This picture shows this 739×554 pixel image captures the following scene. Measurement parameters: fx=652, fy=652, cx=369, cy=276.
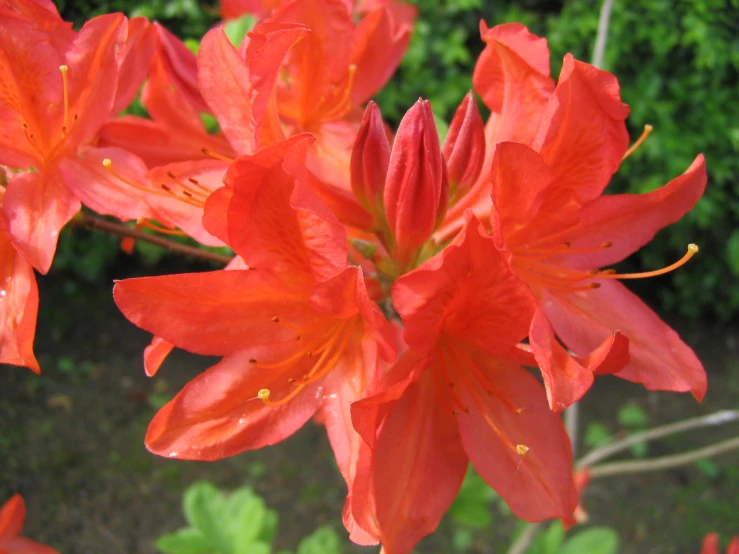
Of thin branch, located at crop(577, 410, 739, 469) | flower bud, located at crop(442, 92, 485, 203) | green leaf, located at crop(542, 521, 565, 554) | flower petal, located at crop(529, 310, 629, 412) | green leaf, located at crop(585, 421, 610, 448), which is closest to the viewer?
flower petal, located at crop(529, 310, 629, 412)

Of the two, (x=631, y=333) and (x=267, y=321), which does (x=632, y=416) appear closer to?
(x=631, y=333)

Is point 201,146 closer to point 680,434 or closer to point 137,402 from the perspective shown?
point 137,402

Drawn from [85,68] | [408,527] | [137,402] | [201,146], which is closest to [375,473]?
[408,527]

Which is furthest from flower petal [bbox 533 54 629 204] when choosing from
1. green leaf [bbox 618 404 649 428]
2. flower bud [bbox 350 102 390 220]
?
green leaf [bbox 618 404 649 428]

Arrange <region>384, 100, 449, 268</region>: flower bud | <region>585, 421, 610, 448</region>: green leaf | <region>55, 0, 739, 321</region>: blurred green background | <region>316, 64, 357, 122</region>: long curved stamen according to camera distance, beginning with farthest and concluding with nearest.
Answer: <region>585, 421, 610, 448</region>: green leaf < <region>55, 0, 739, 321</region>: blurred green background < <region>316, 64, 357, 122</region>: long curved stamen < <region>384, 100, 449, 268</region>: flower bud

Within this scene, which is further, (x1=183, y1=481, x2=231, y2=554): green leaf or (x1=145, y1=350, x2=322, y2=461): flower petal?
(x1=183, y1=481, x2=231, y2=554): green leaf

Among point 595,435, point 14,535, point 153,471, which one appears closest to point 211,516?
point 14,535

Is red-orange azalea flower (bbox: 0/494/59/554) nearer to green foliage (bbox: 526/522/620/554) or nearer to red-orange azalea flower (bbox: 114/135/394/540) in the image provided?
red-orange azalea flower (bbox: 114/135/394/540)
